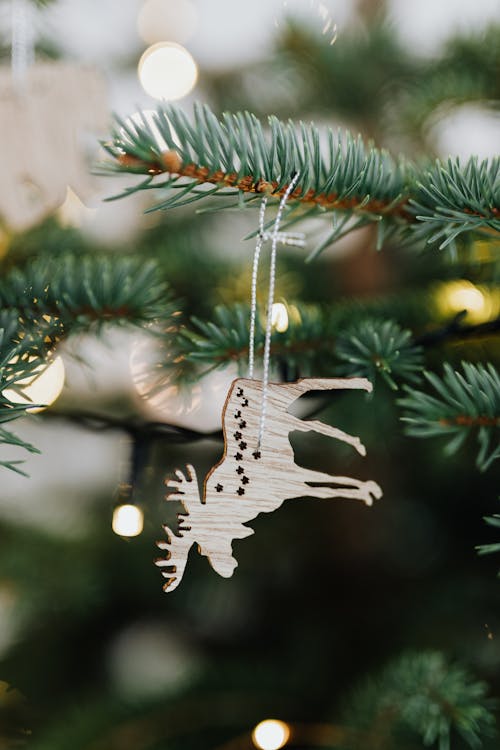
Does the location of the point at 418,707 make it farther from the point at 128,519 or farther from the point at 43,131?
the point at 43,131

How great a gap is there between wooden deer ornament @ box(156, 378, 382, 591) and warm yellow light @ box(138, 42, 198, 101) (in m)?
0.71

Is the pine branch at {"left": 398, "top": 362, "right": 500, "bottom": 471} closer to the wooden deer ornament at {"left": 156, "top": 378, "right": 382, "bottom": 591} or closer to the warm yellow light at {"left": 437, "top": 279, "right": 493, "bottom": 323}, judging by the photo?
the wooden deer ornament at {"left": 156, "top": 378, "right": 382, "bottom": 591}

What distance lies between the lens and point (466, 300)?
0.54 metres

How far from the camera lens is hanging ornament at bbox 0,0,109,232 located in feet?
1.67

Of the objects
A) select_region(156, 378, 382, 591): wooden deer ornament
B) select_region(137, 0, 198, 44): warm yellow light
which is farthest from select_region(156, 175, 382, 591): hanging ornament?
select_region(137, 0, 198, 44): warm yellow light

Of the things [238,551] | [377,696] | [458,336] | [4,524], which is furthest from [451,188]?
[4,524]

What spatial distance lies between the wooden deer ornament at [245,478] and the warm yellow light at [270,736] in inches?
10.8

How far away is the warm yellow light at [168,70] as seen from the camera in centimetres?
91

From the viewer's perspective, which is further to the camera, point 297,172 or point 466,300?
point 466,300

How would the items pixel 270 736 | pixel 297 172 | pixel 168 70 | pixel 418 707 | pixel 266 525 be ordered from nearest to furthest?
pixel 297 172 < pixel 418 707 < pixel 270 736 < pixel 266 525 < pixel 168 70

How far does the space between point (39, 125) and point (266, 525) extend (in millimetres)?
447

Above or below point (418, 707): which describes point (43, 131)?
above


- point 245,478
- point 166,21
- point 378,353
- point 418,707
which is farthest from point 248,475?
point 166,21

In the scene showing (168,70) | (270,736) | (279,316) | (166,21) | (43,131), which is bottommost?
(270,736)
